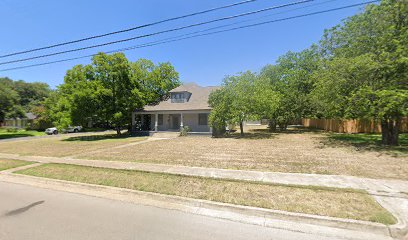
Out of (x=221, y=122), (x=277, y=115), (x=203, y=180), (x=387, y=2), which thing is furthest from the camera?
(x=277, y=115)

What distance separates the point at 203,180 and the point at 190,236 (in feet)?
10.2

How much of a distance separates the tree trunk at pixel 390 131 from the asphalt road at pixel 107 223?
47.3 ft

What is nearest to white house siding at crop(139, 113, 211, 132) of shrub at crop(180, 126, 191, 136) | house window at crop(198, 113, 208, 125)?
house window at crop(198, 113, 208, 125)

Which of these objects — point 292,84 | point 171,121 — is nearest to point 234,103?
point 171,121

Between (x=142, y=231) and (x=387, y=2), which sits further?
(x=387, y=2)

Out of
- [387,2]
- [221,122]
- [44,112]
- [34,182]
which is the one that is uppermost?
[387,2]

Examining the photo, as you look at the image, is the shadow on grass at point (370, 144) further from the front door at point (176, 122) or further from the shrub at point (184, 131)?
A: the front door at point (176, 122)

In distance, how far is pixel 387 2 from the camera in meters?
13.0

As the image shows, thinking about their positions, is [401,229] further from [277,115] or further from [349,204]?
[277,115]

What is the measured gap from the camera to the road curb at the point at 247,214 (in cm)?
390

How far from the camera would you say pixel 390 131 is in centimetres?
1377

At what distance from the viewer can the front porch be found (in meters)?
23.5

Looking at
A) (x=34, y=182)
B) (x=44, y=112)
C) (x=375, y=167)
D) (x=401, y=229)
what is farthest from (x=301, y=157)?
(x=44, y=112)

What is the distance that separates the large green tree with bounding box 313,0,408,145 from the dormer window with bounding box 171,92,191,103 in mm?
14701
